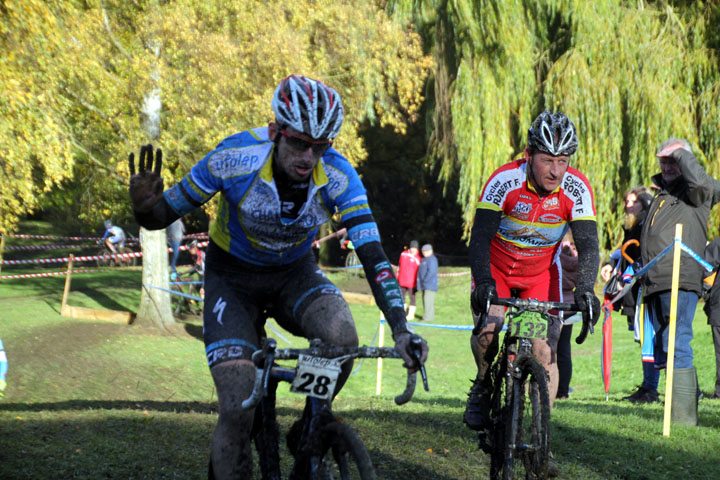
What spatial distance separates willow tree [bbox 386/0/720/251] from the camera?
59.1ft

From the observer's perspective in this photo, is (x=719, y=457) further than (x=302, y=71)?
No

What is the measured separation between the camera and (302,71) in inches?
717

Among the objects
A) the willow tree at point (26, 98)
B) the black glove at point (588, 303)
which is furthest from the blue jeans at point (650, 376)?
the willow tree at point (26, 98)

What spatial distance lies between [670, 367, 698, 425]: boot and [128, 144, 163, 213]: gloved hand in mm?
5551

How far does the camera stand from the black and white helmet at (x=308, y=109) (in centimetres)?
375

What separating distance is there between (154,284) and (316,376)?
16290 millimetres

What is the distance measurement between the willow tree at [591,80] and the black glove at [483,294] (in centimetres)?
1418

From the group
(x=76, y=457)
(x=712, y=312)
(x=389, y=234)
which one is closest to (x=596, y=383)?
(x=712, y=312)

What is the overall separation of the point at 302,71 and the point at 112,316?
23.3 ft

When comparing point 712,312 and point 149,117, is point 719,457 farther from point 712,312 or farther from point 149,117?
point 149,117

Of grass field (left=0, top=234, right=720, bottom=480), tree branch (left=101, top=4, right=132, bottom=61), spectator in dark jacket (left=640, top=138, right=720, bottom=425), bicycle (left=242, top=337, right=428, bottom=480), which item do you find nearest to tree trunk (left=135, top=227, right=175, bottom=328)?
grass field (left=0, top=234, right=720, bottom=480)

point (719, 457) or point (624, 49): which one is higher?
point (624, 49)

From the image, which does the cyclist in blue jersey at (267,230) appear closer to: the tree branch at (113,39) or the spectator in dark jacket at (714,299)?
the spectator in dark jacket at (714,299)

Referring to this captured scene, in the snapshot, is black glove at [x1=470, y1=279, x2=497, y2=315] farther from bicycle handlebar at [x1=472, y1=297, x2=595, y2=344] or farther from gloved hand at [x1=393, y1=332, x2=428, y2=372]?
gloved hand at [x1=393, y1=332, x2=428, y2=372]
